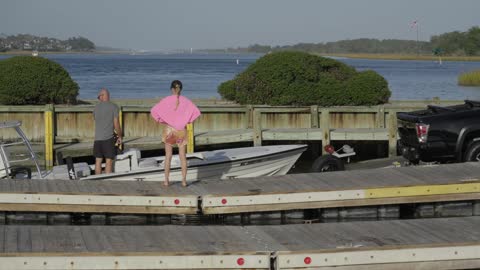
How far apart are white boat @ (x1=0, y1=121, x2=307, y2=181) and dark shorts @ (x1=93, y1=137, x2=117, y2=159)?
1.19 feet

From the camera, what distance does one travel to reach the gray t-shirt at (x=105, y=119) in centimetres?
1516

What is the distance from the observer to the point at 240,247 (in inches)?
400

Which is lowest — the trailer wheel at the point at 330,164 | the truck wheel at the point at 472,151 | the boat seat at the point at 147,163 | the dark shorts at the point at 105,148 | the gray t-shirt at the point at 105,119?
the trailer wheel at the point at 330,164

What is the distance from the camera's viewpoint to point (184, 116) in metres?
13.5

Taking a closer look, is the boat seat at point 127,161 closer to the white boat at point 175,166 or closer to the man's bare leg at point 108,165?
the white boat at point 175,166

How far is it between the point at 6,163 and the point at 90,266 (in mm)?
6167

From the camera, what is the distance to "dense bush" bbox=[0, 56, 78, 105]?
23766mm

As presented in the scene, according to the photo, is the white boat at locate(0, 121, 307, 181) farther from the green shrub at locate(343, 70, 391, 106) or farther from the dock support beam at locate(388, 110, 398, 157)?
the green shrub at locate(343, 70, 391, 106)

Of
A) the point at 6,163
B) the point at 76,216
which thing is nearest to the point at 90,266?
the point at 76,216

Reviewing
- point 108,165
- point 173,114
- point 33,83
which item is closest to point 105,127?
point 108,165

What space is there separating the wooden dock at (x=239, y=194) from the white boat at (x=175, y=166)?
1.32 meters

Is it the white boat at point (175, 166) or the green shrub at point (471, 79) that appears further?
the green shrub at point (471, 79)

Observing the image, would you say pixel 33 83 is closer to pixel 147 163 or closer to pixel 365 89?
pixel 147 163

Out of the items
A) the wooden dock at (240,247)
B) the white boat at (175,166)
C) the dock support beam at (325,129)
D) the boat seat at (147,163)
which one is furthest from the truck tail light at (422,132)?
the boat seat at (147,163)
